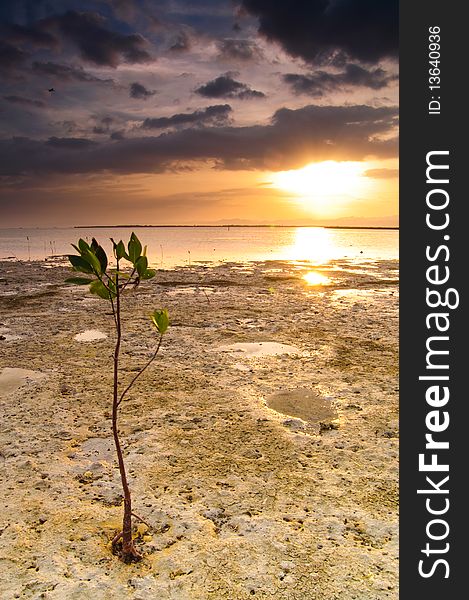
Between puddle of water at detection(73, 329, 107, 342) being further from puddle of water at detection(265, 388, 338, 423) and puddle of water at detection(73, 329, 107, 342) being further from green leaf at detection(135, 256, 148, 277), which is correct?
green leaf at detection(135, 256, 148, 277)

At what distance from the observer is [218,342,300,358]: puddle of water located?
10.2 metres

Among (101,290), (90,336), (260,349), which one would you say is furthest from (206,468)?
(90,336)

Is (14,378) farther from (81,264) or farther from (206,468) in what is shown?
(81,264)

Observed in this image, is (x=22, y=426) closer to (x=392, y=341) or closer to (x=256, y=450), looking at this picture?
(x=256, y=450)

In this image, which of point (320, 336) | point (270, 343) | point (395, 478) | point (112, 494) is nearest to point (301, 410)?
point (395, 478)

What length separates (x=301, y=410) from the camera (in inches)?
279

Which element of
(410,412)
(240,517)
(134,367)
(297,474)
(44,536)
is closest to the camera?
(410,412)

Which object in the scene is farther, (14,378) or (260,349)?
(260,349)

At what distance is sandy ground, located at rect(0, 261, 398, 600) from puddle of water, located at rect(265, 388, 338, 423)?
44 mm

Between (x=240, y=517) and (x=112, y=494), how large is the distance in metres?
1.47

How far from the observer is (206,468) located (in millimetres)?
5363

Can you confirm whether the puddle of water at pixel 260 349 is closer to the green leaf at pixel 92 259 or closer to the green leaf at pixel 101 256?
the green leaf at pixel 101 256

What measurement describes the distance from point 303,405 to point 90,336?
22.0 ft

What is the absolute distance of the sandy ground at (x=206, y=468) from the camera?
149 inches
